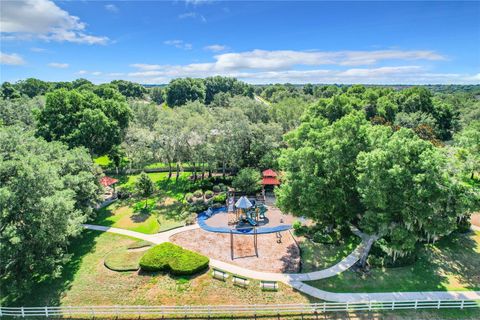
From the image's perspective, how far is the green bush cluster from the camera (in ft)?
73.9

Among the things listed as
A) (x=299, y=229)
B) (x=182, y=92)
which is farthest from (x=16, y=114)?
(x=299, y=229)

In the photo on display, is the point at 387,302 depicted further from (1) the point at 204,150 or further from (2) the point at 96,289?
(1) the point at 204,150

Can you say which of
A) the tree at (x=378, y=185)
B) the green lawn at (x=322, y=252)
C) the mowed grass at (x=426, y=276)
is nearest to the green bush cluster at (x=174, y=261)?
the green lawn at (x=322, y=252)

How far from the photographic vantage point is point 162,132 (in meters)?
40.1

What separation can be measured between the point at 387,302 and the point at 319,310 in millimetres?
4486

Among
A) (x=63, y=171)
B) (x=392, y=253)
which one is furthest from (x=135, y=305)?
(x=392, y=253)

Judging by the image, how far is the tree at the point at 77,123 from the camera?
138ft

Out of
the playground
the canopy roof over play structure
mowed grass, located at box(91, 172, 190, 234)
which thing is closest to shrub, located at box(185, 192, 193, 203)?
mowed grass, located at box(91, 172, 190, 234)

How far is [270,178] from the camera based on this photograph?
39031mm

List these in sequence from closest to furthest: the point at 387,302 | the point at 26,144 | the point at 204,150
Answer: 1. the point at 387,302
2. the point at 26,144
3. the point at 204,150

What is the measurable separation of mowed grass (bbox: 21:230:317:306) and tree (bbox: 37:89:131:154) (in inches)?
925

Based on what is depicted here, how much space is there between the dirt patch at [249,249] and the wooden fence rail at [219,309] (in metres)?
→ 4.41

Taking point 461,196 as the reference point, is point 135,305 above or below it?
below

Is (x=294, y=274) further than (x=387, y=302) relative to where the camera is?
Yes
